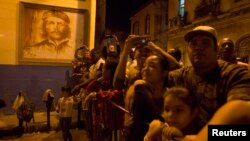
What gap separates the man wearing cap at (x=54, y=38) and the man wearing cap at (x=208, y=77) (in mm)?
7534

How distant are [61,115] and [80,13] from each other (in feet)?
14.2

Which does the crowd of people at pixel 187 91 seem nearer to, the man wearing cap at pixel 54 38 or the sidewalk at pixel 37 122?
the sidewalk at pixel 37 122

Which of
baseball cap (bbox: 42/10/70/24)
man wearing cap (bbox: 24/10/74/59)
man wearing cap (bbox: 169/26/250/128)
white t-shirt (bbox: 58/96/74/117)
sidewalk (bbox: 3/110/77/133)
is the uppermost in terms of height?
baseball cap (bbox: 42/10/70/24)

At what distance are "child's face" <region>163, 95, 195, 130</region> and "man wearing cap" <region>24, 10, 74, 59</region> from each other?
7821 mm

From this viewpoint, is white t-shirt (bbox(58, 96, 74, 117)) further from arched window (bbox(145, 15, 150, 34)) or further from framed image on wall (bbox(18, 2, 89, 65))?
arched window (bbox(145, 15, 150, 34))

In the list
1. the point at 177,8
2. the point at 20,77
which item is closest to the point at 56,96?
the point at 20,77

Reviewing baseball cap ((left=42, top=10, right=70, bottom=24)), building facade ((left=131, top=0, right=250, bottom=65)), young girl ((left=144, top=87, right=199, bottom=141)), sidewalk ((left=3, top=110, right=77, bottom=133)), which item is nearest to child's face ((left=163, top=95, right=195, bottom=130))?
young girl ((left=144, top=87, right=199, bottom=141))

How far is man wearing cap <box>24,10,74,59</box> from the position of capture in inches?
376

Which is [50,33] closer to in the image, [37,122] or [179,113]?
[37,122]

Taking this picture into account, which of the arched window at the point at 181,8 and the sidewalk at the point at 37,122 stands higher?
the arched window at the point at 181,8

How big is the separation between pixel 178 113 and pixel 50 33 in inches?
317

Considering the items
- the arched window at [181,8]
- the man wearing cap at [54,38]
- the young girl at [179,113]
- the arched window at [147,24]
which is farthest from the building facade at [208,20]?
the young girl at [179,113]

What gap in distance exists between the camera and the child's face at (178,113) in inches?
90.7

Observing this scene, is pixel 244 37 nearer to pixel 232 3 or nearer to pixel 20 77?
pixel 232 3
